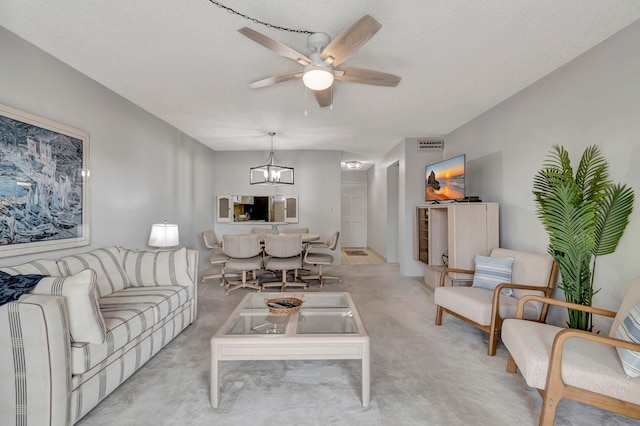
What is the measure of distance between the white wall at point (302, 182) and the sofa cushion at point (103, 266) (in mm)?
3525

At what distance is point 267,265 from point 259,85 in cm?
260

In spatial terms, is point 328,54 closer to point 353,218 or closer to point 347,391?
point 347,391

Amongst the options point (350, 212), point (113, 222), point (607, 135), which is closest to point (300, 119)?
point (113, 222)

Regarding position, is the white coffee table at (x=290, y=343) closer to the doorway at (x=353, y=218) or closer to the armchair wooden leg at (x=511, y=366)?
the armchair wooden leg at (x=511, y=366)

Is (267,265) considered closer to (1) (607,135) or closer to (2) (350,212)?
(1) (607,135)

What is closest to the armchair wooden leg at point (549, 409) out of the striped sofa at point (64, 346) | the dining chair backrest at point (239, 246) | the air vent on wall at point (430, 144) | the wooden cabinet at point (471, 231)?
the wooden cabinet at point (471, 231)

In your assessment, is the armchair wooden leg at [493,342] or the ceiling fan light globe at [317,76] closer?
the ceiling fan light globe at [317,76]

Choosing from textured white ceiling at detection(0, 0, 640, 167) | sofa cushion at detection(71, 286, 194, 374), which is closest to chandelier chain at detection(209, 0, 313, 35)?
textured white ceiling at detection(0, 0, 640, 167)

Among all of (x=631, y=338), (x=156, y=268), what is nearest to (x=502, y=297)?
(x=631, y=338)

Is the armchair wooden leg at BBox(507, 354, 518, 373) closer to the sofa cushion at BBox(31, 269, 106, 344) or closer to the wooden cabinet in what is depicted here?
the wooden cabinet

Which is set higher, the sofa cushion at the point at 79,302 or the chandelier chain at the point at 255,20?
the chandelier chain at the point at 255,20

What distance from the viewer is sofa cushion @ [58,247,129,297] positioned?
2.24 metres

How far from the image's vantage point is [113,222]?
3.07 metres

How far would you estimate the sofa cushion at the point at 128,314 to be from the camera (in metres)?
1.56
